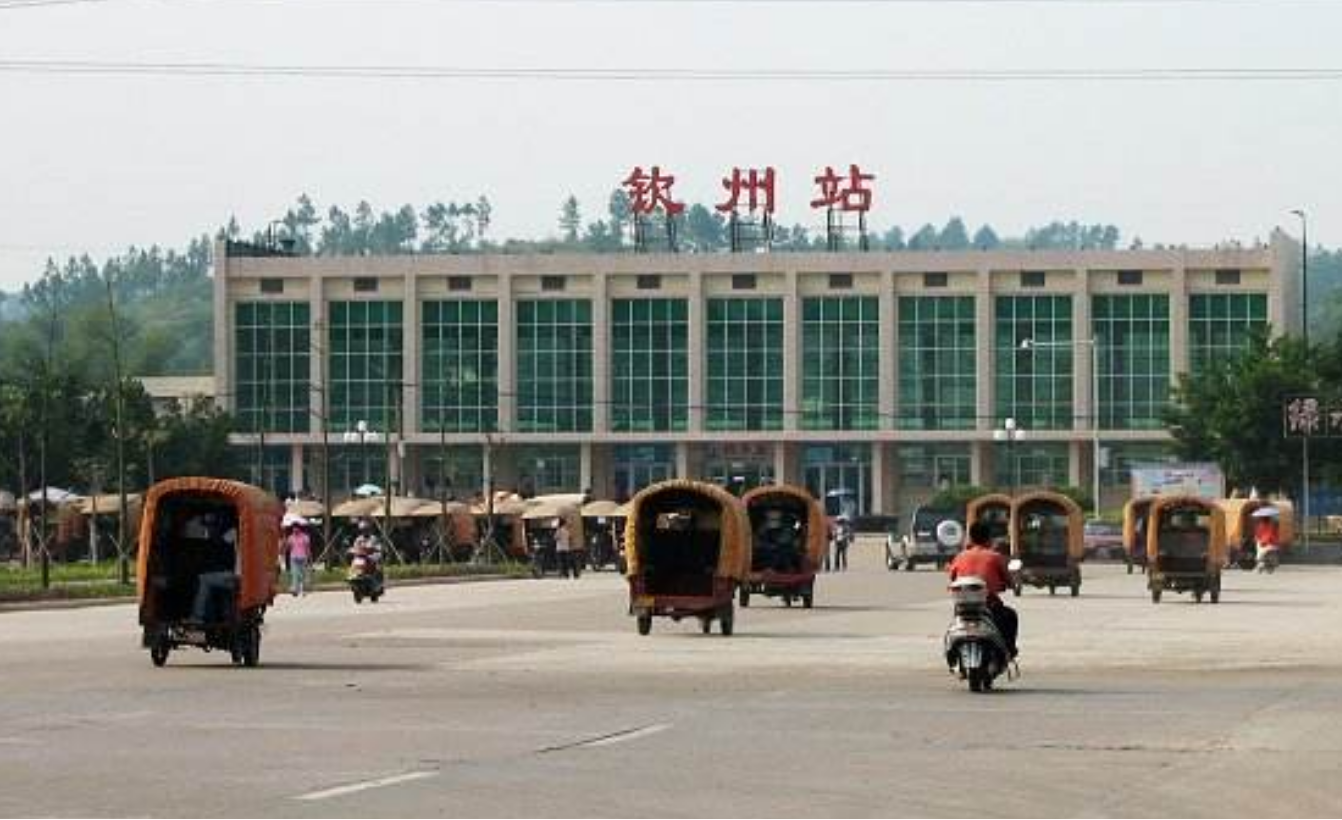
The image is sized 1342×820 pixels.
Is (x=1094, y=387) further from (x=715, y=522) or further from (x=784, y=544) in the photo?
(x=715, y=522)

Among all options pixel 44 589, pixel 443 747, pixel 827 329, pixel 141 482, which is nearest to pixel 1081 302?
pixel 827 329

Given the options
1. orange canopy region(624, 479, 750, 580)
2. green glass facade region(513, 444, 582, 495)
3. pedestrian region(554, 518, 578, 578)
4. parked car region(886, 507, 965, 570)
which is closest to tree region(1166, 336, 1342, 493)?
parked car region(886, 507, 965, 570)

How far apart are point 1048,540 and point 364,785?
5093cm

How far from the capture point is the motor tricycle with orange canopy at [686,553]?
42.1 m

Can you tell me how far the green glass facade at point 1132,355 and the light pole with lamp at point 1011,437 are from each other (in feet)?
14.7

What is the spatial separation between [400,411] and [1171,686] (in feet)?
325

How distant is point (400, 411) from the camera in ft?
417

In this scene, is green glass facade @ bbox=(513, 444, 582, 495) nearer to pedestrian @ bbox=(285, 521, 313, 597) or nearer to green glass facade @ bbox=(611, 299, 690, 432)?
green glass facade @ bbox=(611, 299, 690, 432)

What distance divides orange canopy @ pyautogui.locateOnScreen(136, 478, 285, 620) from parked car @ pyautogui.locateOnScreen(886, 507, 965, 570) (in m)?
57.6

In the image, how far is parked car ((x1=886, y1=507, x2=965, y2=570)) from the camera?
92062mm

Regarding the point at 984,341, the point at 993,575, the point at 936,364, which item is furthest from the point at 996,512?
the point at 936,364

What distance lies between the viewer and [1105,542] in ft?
341

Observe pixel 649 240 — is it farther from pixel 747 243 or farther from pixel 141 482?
pixel 141 482

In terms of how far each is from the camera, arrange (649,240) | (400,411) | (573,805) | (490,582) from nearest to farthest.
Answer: (573,805), (490,582), (400,411), (649,240)
